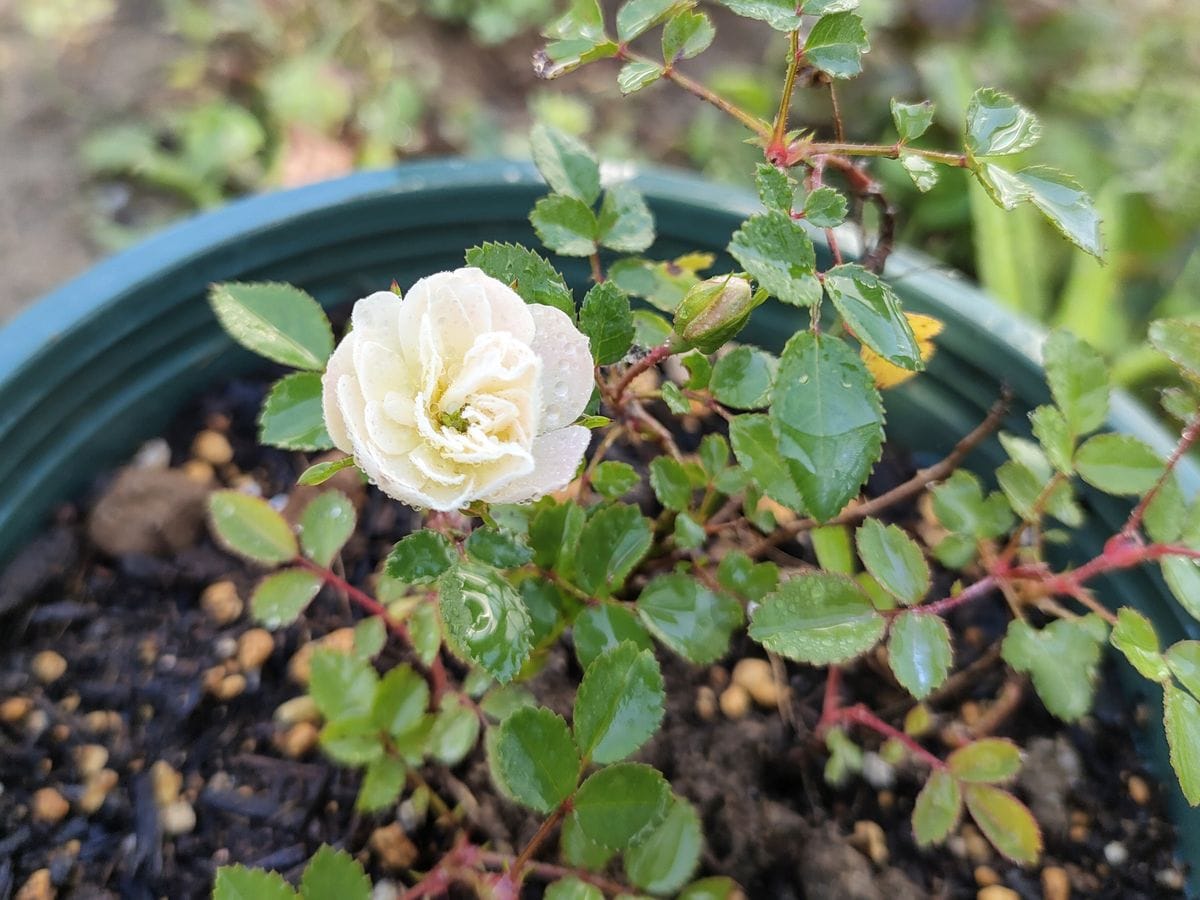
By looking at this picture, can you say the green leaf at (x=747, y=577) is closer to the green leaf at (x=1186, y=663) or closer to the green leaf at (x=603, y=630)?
the green leaf at (x=603, y=630)

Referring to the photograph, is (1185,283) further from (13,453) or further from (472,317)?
(13,453)

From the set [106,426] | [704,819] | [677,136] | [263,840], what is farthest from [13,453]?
[677,136]

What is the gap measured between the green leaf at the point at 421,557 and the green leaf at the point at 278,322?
0.18 m

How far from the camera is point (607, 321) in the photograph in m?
0.55

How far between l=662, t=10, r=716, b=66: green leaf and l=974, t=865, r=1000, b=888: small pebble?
0.75 meters

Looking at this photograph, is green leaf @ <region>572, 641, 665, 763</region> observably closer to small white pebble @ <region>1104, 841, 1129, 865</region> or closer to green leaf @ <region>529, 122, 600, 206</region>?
green leaf @ <region>529, 122, 600, 206</region>

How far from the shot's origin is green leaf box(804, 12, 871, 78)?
21.6 inches

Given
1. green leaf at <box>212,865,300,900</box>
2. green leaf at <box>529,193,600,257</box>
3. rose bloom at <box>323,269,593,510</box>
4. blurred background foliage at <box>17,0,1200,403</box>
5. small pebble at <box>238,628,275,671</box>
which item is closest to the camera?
rose bloom at <box>323,269,593,510</box>

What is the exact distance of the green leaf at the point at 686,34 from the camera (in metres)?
0.61

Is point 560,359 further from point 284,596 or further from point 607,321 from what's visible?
point 284,596

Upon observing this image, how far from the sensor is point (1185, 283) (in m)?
1.53

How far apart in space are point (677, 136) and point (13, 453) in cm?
145

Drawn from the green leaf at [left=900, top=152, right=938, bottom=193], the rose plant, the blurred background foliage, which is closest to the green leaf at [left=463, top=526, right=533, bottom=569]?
the rose plant

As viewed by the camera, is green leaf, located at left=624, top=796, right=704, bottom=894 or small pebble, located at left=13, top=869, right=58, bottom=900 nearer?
green leaf, located at left=624, top=796, right=704, bottom=894
